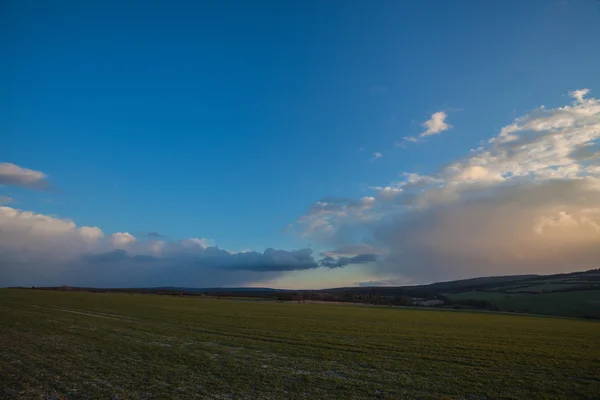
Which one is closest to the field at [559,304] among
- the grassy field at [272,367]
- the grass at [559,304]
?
the grass at [559,304]

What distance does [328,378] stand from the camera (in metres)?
14.5

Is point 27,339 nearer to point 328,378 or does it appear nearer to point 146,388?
point 146,388

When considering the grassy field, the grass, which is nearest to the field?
the grass

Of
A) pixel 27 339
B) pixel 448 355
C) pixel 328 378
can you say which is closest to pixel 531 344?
pixel 448 355

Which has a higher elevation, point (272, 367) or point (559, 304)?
point (272, 367)

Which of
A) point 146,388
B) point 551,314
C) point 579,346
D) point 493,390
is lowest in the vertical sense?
point 551,314

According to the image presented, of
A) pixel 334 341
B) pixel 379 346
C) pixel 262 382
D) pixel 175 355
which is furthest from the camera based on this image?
pixel 334 341

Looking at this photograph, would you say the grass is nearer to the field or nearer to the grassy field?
the field

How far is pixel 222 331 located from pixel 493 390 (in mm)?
21082

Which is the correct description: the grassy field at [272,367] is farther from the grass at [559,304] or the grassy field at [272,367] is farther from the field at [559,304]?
the field at [559,304]

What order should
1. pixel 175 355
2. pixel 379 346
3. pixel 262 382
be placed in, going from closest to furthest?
pixel 262 382 → pixel 175 355 → pixel 379 346

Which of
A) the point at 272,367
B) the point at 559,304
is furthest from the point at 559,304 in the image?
the point at 272,367

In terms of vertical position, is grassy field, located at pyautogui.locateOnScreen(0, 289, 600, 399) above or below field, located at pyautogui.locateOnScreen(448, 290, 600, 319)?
above

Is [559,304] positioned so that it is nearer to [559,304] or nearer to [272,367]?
[559,304]
